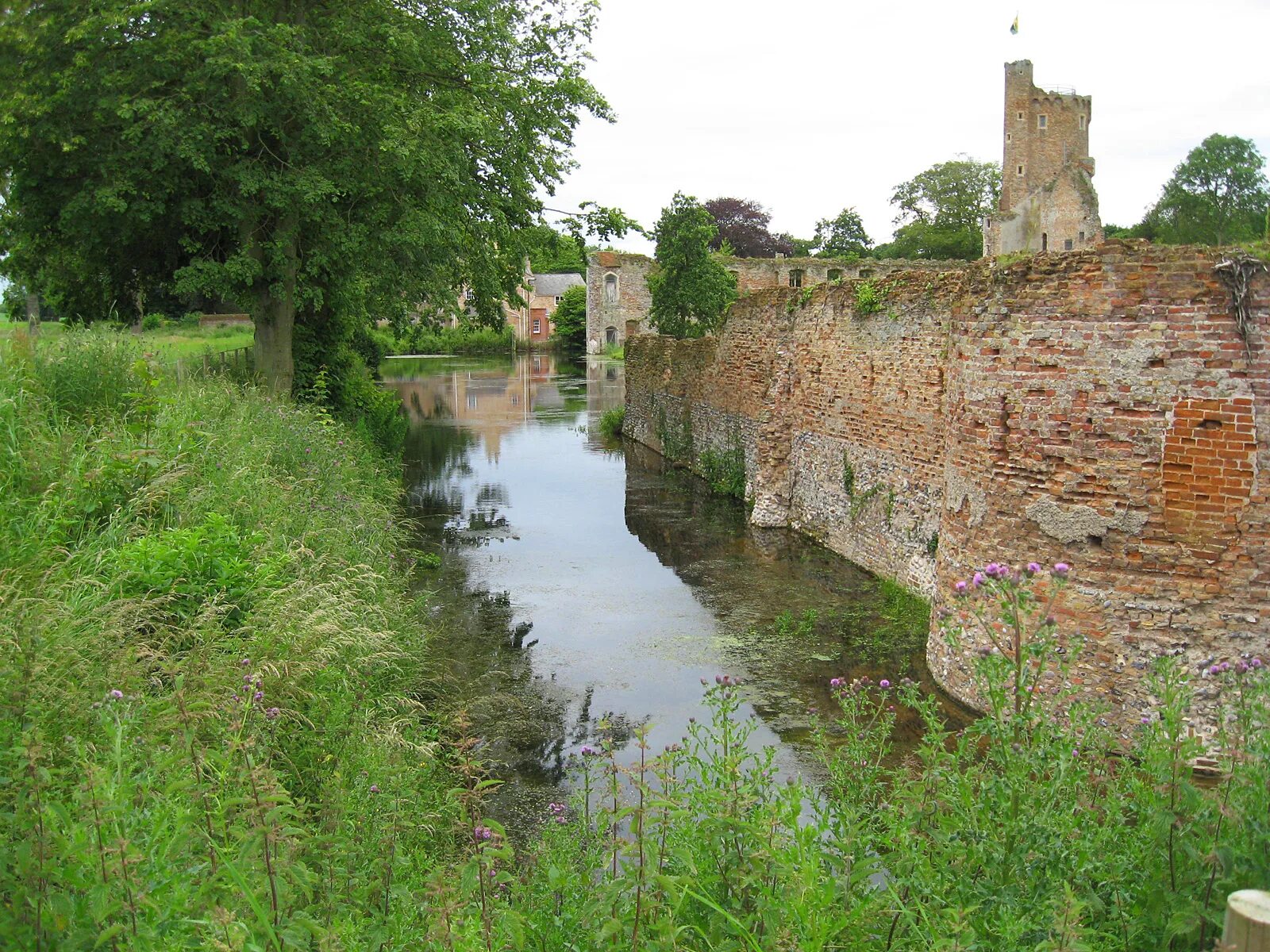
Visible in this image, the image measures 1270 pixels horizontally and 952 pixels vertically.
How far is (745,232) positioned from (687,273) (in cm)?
3368

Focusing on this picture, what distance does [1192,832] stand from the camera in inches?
131

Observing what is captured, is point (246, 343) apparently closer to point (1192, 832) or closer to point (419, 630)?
point (419, 630)

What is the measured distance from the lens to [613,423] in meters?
28.1

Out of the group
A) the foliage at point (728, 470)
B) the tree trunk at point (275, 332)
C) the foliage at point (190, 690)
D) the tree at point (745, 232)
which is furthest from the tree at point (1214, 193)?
the foliage at point (190, 690)

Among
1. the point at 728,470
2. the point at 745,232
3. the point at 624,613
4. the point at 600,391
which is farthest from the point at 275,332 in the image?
the point at 745,232

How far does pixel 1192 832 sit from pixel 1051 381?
4.48 meters

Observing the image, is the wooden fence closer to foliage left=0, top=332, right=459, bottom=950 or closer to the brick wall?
foliage left=0, top=332, right=459, bottom=950

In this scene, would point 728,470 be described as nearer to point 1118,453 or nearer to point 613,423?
point 613,423

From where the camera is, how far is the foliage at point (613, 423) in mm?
27578

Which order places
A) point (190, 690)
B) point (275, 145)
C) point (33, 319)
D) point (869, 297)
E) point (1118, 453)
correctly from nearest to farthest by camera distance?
point (190, 690) → point (1118, 453) → point (869, 297) → point (33, 319) → point (275, 145)

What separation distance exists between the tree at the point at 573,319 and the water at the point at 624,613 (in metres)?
52.0

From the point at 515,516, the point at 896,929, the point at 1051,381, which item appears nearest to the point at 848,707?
the point at 896,929

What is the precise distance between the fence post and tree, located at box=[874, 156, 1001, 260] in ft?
217

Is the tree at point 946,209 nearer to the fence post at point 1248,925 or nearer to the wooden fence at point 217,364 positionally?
the wooden fence at point 217,364
